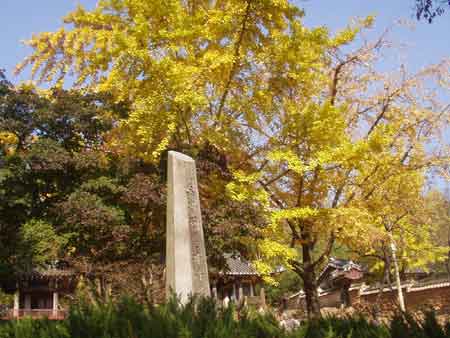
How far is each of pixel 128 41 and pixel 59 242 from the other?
230 inches

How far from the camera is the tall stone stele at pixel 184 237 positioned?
6500 millimetres

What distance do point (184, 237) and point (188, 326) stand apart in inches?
161

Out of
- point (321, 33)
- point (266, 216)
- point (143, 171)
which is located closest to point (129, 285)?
point (143, 171)

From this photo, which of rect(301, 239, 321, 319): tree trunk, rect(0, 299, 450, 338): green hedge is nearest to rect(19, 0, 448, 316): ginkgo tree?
rect(301, 239, 321, 319): tree trunk

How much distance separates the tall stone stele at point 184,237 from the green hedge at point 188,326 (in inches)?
123

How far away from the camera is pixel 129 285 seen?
40.3 feet

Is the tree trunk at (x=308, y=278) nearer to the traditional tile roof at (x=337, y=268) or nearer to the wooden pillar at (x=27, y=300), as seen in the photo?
the traditional tile roof at (x=337, y=268)

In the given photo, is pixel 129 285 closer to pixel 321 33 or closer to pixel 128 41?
pixel 128 41

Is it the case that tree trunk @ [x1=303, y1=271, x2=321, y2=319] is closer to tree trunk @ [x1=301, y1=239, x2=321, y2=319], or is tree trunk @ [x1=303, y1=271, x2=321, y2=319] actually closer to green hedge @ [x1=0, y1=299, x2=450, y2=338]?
tree trunk @ [x1=301, y1=239, x2=321, y2=319]

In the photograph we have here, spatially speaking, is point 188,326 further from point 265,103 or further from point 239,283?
point 239,283

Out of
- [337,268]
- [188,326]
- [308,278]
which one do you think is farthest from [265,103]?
[337,268]

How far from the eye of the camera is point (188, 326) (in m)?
2.68

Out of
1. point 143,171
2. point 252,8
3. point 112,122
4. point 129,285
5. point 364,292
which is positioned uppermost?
point 252,8

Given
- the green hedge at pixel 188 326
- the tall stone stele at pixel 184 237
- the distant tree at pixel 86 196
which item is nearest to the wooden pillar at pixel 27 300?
the distant tree at pixel 86 196
